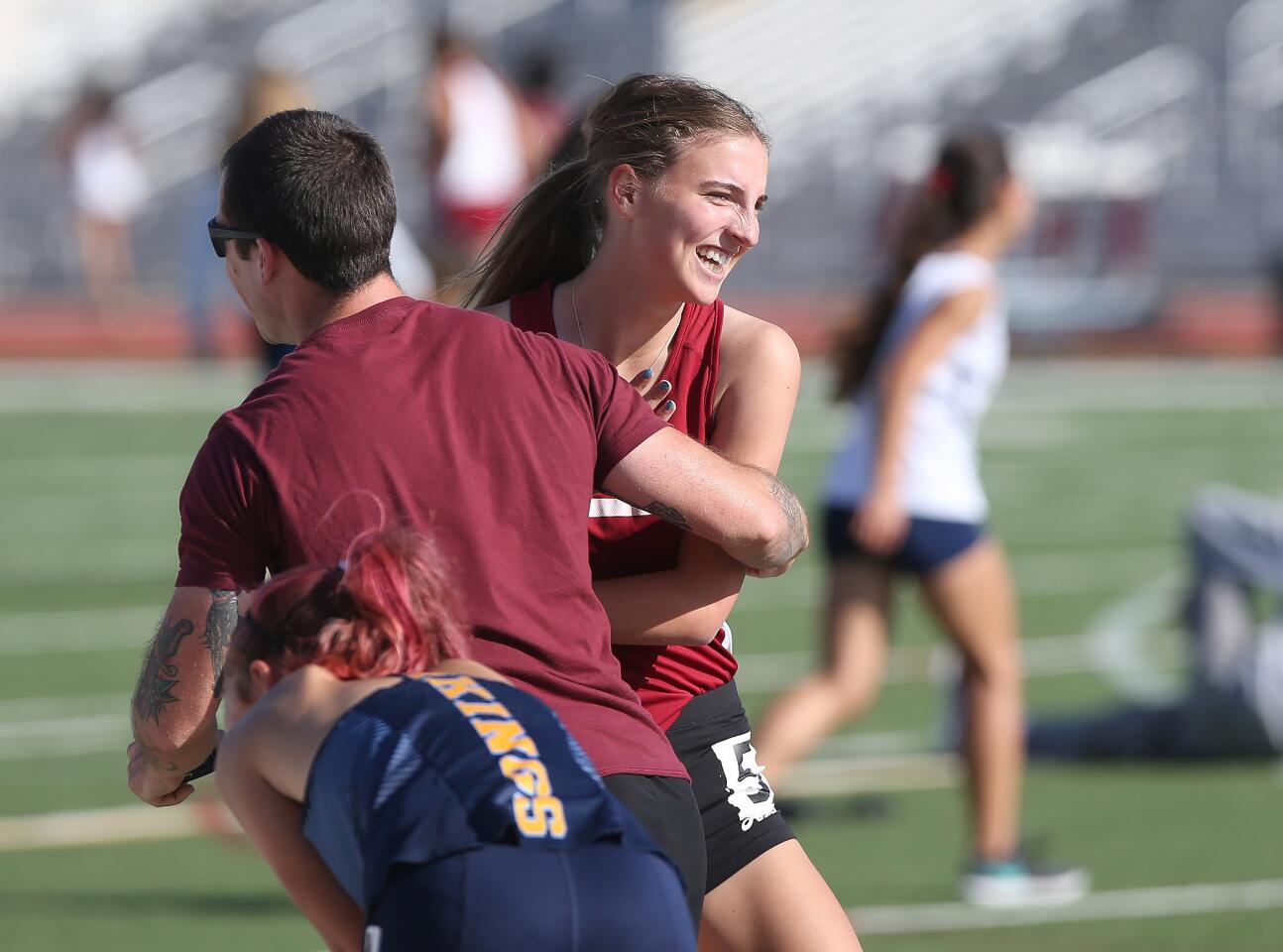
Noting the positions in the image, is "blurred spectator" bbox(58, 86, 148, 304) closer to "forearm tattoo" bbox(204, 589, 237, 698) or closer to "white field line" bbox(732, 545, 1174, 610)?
"white field line" bbox(732, 545, 1174, 610)

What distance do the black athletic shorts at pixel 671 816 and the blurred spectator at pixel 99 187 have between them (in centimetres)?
2602

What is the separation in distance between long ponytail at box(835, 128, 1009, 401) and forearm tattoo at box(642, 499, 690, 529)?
347cm

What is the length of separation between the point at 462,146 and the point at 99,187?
Result: 19.6 metres

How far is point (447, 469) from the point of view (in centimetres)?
258

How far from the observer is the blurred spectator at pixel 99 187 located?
27.8 m

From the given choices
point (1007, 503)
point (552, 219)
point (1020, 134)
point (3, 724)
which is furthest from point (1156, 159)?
point (552, 219)

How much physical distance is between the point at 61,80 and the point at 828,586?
1181 inches

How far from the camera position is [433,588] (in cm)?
249

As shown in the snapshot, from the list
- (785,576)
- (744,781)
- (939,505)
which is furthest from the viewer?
(785,576)

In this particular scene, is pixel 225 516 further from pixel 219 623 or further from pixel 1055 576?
pixel 1055 576

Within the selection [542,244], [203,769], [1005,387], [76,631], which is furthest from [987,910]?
[1005,387]

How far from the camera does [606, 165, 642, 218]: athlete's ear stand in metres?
3.11

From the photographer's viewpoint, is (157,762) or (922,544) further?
(922,544)

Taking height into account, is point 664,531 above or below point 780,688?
above
